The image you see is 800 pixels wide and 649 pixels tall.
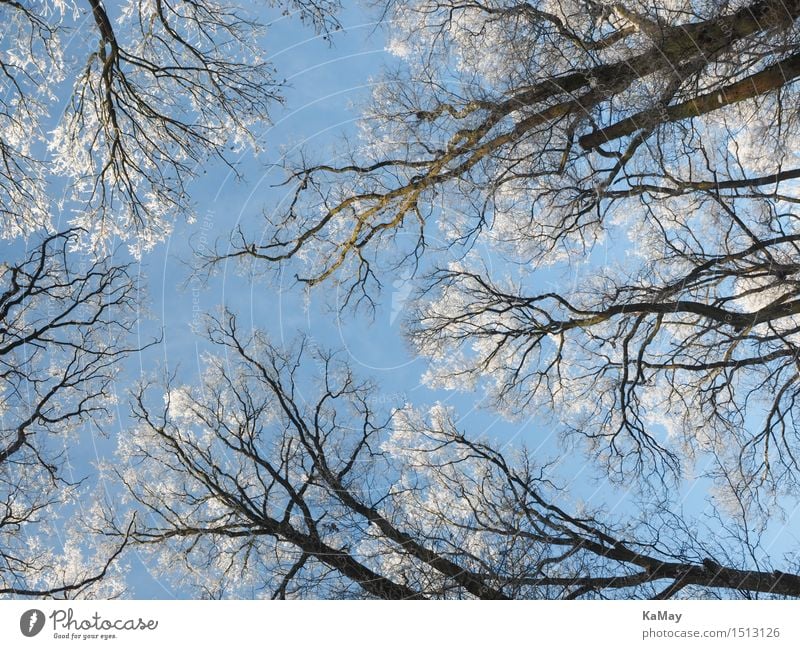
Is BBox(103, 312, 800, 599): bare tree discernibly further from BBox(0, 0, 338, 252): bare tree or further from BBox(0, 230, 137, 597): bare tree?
BBox(0, 0, 338, 252): bare tree

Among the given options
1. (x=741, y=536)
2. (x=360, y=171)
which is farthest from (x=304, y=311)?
Result: (x=741, y=536)

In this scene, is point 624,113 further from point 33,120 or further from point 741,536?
point 33,120

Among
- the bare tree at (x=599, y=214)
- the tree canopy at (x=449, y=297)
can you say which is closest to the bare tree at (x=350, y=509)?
the tree canopy at (x=449, y=297)

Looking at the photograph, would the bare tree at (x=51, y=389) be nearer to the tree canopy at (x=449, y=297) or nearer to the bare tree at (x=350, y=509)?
the tree canopy at (x=449, y=297)

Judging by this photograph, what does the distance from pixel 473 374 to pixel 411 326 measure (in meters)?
1.64

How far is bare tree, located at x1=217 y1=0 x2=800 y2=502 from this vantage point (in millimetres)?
8273

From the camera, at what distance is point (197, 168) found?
442 inches

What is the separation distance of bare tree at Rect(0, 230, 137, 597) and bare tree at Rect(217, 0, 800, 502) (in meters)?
2.96

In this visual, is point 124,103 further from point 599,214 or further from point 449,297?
point 599,214

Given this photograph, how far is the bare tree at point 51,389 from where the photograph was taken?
10.3 metres

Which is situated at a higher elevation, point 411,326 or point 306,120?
point 306,120

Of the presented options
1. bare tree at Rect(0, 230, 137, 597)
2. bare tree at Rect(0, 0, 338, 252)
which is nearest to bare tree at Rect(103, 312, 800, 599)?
bare tree at Rect(0, 230, 137, 597)

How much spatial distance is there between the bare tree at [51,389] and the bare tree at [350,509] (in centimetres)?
83
